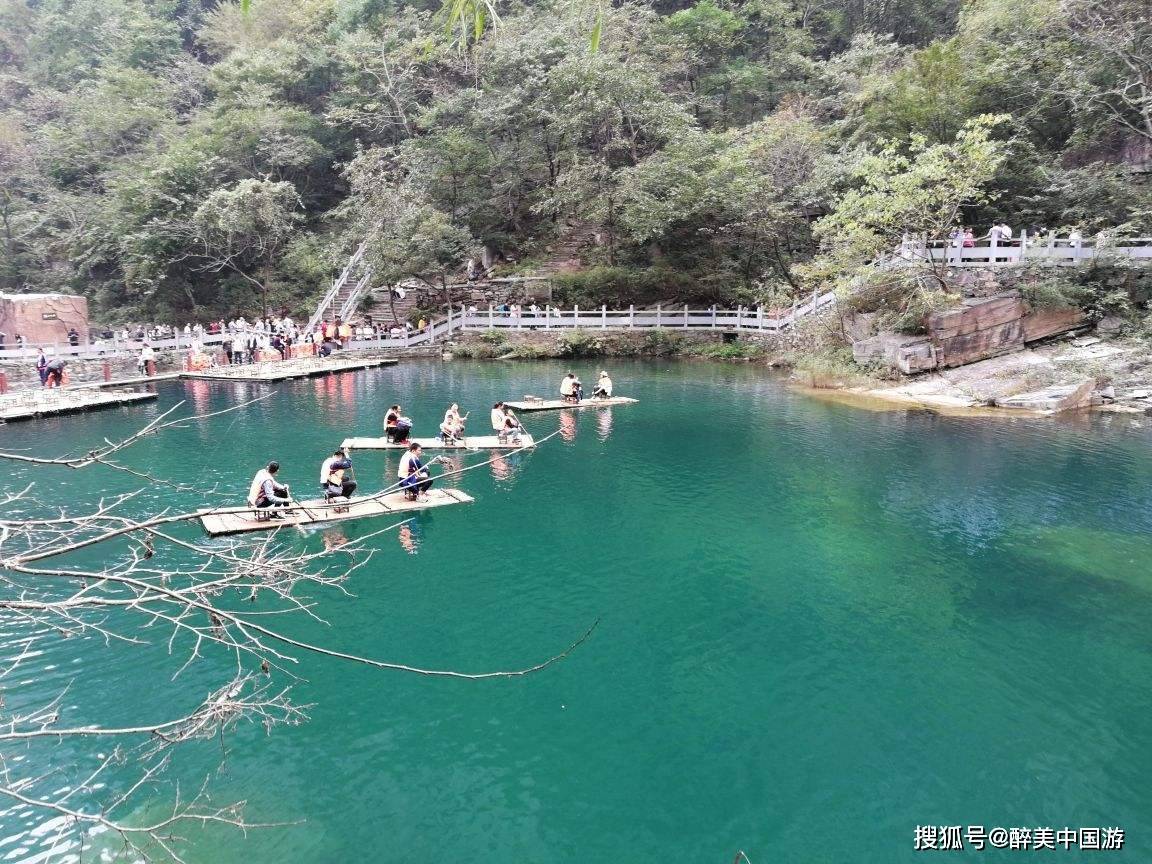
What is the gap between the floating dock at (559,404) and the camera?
880 inches

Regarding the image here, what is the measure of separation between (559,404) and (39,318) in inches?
938

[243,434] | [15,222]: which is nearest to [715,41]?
[243,434]

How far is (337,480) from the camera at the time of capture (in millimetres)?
13328

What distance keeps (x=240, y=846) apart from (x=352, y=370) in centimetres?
2741

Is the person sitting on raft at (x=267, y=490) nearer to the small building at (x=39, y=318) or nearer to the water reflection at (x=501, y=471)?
the water reflection at (x=501, y=471)

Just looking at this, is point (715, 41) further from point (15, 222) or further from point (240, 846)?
point (240, 846)

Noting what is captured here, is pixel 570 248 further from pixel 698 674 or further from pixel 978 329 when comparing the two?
pixel 698 674

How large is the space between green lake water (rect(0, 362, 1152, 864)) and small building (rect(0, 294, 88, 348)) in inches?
751

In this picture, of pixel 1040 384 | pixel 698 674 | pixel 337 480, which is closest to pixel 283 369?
pixel 337 480

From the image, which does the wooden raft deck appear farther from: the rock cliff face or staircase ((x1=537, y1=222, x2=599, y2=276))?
staircase ((x1=537, y1=222, x2=599, y2=276))

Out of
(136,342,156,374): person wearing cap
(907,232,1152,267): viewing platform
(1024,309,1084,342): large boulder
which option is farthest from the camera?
(136,342,156,374): person wearing cap

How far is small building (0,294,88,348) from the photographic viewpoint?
2981 centimetres

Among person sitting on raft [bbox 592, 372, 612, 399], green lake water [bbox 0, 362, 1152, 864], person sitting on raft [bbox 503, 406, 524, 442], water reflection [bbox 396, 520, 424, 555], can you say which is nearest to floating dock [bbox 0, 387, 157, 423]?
green lake water [bbox 0, 362, 1152, 864]

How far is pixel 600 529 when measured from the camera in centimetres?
1298
